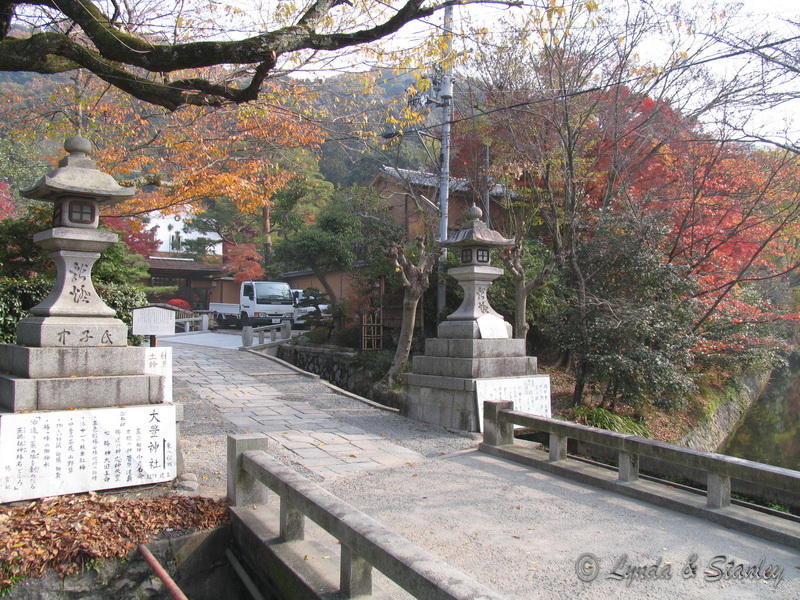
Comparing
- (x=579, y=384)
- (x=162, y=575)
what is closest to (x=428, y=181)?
(x=579, y=384)

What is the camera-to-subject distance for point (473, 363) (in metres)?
8.83

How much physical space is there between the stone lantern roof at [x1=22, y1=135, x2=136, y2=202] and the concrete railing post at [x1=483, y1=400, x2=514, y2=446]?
5095 millimetres

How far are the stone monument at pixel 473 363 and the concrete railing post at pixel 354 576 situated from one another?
5.32 m

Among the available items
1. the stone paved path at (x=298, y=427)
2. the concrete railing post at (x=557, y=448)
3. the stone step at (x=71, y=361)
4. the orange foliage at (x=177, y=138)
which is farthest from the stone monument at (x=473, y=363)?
the stone step at (x=71, y=361)

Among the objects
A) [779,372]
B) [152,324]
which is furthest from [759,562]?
[779,372]

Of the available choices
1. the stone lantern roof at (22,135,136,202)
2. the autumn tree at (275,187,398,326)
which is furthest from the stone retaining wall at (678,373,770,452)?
the stone lantern roof at (22,135,136,202)

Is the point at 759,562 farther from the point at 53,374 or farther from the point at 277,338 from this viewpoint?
the point at 277,338

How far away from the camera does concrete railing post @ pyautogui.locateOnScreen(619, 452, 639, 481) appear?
5.98m

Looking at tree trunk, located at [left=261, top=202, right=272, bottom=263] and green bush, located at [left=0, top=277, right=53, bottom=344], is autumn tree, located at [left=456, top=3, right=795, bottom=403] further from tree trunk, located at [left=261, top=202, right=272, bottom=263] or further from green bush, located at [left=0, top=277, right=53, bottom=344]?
tree trunk, located at [left=261, top=202, right=272, bottom=263]

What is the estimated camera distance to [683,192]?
14.3 m

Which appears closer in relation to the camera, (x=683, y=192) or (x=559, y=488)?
(x=559, y=488)

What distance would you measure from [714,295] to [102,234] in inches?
502

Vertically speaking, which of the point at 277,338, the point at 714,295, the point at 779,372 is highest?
the point at 714,295

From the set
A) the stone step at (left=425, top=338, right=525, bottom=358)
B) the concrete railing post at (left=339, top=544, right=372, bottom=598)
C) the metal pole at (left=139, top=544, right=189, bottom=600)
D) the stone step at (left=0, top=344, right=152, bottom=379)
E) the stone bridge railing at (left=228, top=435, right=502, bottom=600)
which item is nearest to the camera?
the stone bridge railing at (left=228, top=435, right=502, bottom=600)
